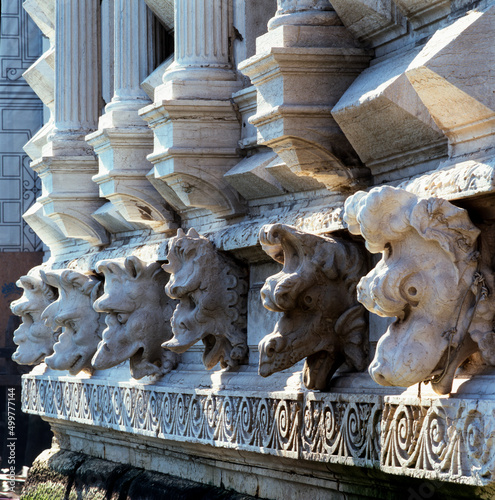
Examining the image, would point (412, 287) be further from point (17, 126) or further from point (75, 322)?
point (17, 126)

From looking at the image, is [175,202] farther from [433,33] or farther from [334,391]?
[433,33]

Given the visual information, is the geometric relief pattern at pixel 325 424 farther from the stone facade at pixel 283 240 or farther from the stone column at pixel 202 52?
the stone column at pixel 202 52

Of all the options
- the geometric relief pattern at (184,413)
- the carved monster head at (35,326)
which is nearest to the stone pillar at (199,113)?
the geometric relief pattern at (184,413)

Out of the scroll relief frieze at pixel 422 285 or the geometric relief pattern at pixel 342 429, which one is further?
the geometric relief pattern at pixel 342 429

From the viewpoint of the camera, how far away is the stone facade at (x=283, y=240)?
16.6 feet

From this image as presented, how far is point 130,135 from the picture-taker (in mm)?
8711

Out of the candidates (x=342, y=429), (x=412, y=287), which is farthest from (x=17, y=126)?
(x=412, y=287)

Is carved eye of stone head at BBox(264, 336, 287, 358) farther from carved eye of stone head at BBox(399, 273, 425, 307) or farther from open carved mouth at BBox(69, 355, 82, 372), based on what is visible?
open carved mouth at BBox(69, 355, 82, 372)

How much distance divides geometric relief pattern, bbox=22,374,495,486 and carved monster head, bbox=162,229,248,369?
29 cm

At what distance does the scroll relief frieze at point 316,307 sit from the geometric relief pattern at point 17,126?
979cm

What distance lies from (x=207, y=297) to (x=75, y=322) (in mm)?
2363

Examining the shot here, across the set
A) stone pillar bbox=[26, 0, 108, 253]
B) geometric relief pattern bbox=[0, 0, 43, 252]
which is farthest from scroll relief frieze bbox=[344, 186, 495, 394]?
geometric relief pattern bbox=[0, 0, 43, 252]

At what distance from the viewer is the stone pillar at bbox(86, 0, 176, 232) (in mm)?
8695

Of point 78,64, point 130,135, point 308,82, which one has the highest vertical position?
point 78,64
